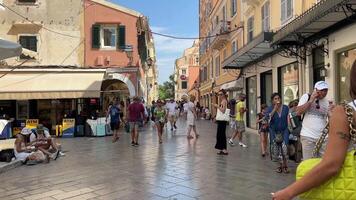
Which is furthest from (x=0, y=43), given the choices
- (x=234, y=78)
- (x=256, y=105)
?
(x=234, y=78)

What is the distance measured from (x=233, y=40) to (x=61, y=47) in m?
9.74

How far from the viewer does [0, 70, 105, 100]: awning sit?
19828 millimetres

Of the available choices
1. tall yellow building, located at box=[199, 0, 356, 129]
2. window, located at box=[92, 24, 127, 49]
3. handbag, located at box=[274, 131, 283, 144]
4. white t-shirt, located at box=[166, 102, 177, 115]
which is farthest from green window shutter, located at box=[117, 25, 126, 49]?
handbag, located at box=[274, 131, 283, 144]

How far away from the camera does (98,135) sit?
19547mm

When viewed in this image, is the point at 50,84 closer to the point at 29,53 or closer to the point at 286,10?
the point at 29,53

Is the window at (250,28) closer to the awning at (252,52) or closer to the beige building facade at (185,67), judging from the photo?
the awning at (252,52)

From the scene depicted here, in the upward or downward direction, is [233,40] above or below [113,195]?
above

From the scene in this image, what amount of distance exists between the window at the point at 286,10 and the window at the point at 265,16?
185 centimetres

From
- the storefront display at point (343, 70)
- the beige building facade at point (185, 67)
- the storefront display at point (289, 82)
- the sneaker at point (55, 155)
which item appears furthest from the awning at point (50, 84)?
the beige building facade at point (185, 67)

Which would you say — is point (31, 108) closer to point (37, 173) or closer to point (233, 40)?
point (233, 40)

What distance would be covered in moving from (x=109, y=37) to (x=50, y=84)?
206 inches

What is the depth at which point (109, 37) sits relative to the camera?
24.5 meters

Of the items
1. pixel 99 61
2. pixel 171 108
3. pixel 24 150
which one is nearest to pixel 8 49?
pixel 24 150

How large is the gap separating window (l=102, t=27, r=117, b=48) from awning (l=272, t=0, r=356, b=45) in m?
12.4
